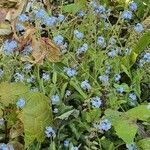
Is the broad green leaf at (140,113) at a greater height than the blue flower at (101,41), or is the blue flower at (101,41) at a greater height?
the blue flower at (101,41)

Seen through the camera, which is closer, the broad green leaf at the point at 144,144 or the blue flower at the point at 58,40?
the broad green leaf at the point at 144,144

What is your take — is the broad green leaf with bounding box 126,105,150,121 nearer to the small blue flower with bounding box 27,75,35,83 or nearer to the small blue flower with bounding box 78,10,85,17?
the small blue flower with bounding box 27,75,35,83

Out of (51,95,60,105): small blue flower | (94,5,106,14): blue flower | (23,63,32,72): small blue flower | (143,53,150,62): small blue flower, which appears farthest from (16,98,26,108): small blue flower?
(94,5,106,14): blue flower

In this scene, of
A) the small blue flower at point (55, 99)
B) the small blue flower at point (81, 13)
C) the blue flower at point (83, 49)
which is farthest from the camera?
the small blue flower at point (81, 13)

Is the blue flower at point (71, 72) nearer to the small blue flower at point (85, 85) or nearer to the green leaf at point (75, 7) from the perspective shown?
the small blue flower at point (85, 85)

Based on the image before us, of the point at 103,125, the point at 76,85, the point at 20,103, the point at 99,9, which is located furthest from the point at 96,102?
the point at 99,9

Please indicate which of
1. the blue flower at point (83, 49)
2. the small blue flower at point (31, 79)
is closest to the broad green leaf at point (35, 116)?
the small blue flower at point (31, 79)

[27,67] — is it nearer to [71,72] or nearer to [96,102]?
[71,72]
